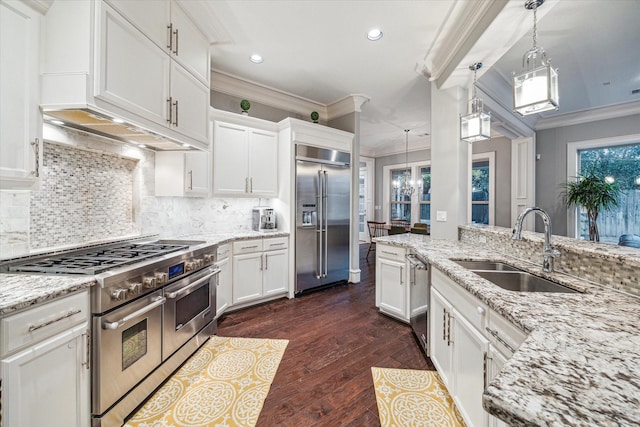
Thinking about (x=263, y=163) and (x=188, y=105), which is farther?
(x=263, y=163)

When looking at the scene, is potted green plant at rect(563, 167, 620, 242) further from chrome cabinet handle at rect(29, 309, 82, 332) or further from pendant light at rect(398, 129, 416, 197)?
chrome cabinet handle at rect(29, 309, 82, 332)

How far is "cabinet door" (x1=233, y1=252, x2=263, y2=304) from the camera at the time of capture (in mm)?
3141

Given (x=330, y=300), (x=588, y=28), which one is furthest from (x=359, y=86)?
(x=330, y=300)

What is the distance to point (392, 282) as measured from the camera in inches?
116

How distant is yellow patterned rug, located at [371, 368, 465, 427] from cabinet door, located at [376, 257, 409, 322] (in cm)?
82

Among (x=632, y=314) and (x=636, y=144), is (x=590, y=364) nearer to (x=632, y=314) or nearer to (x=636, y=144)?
(x=632, y=314)

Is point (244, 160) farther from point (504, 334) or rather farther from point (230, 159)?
point (504, 334)

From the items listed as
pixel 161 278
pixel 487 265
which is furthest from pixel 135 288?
pixel 487 265

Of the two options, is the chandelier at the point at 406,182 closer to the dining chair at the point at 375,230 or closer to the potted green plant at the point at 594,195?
the dining chair at the point at 375,230

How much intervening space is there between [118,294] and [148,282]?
0.22 meters

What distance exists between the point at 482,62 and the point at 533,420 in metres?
3.02

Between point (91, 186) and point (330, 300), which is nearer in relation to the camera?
point (91, 186)

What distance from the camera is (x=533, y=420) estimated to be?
1.65 ft

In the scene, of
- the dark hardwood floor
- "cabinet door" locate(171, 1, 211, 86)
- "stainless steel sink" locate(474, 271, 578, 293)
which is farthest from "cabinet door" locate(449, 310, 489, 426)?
"cabinet door" locate(171, 1, 211, 86)
